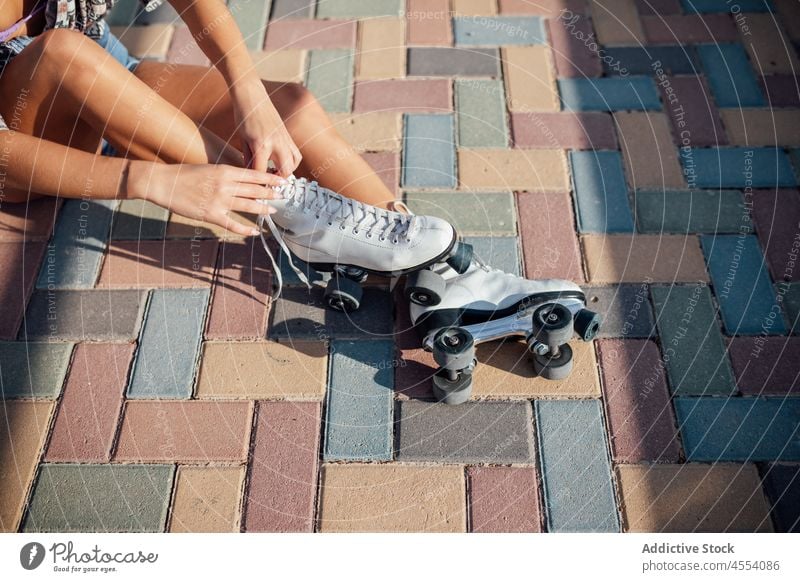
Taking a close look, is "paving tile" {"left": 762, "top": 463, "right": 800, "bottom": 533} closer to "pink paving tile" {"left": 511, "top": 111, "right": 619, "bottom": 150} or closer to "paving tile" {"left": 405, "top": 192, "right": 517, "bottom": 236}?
"paving tile" {"left": 405, "top": 192, "right": 517, "bottom": 236}

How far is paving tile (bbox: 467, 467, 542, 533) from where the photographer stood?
4.49ft

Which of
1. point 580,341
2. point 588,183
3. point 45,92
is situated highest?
point 45,92

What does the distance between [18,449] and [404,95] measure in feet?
4.02

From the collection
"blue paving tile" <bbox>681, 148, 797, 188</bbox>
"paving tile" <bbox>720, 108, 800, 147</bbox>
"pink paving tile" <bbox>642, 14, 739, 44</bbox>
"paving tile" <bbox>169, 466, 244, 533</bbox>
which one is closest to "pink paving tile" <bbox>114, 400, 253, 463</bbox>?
"paving tile" <bbox>169, 466, 244, 533</bbox>

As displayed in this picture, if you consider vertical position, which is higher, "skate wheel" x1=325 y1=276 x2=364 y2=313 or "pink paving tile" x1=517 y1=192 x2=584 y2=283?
"pink paving tile" x1=517 y1=192 x2=584 y2=283

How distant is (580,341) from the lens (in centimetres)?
158

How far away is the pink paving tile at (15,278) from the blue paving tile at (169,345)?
0.89 feet

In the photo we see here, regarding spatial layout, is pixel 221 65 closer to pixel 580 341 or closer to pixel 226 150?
pixel 226 150

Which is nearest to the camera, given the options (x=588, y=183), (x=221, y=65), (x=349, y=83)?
(x=221, y=65)

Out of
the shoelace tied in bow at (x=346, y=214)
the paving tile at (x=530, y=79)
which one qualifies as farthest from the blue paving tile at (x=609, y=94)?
the shoelace tied in bow at (x=346, y=214)

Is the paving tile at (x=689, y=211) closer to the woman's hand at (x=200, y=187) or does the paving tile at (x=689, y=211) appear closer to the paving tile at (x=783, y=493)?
the paving tile at (x=783, y=493)

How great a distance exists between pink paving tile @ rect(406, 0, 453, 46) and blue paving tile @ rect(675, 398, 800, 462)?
1214 mm
